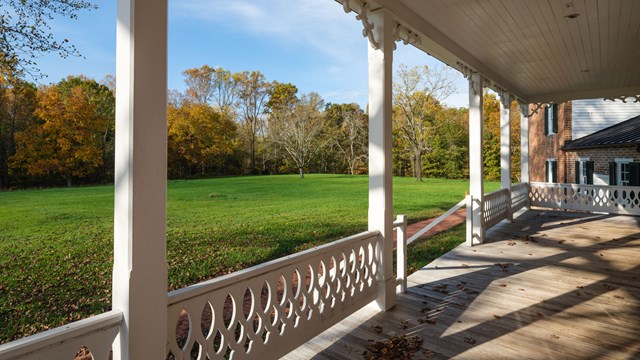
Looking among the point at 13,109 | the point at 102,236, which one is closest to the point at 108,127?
the point at 13,109

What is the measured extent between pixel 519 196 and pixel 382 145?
7.89 m

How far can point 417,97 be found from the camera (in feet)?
82.7

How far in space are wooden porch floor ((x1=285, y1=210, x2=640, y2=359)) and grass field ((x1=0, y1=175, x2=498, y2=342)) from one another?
168 centimetres

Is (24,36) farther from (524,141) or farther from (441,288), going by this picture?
(524,141)

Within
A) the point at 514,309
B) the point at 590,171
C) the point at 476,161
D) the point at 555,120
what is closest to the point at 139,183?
the point at 514,309

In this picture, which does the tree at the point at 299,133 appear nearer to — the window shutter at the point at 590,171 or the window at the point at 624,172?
the window shutter at the point at 590,171

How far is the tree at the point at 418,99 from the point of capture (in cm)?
2509

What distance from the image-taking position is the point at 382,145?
358cm

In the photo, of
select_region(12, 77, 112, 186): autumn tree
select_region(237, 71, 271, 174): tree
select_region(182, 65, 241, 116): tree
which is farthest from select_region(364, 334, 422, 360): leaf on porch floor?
select_region(182, 65, 241, 116): tree

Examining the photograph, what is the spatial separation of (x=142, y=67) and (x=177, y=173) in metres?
23.3

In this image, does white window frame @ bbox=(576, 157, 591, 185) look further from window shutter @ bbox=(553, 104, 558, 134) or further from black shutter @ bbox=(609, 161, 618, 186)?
window shutter @ bbox=(553, 104, 558, 134)

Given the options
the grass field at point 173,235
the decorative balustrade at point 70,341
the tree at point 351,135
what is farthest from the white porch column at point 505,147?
the tree at point 351,135

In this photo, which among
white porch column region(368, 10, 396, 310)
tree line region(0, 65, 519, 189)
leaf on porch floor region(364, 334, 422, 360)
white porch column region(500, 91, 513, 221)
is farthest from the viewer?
tree line region(0, 65, 519, 189)

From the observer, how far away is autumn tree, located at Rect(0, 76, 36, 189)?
1386 cm
